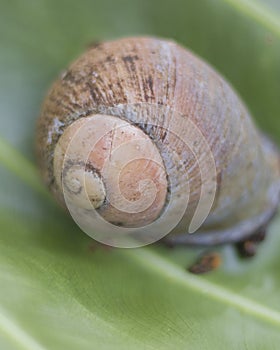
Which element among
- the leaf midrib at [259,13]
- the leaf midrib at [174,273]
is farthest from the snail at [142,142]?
the leaf midrib at [259,13]

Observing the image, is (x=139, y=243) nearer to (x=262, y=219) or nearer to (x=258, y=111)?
(x=262, y=219)

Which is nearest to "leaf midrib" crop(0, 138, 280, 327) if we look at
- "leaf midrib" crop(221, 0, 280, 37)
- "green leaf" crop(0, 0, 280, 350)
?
"green leaf" crop(0, 0, 280, 350)

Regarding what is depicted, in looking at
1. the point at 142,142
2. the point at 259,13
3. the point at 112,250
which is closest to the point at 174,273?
the point at 112,250

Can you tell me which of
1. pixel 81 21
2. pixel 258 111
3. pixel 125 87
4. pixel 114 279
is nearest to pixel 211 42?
pixel 258 111

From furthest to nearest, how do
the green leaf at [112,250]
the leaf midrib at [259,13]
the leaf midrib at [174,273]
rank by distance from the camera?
the leaf midrib at [259,13], the leaf midrib at [174,273], the green leaf at [112,250]

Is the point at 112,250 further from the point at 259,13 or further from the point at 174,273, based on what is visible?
the point at 259,13

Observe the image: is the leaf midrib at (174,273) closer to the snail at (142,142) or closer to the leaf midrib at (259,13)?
the snail at (142,142)
